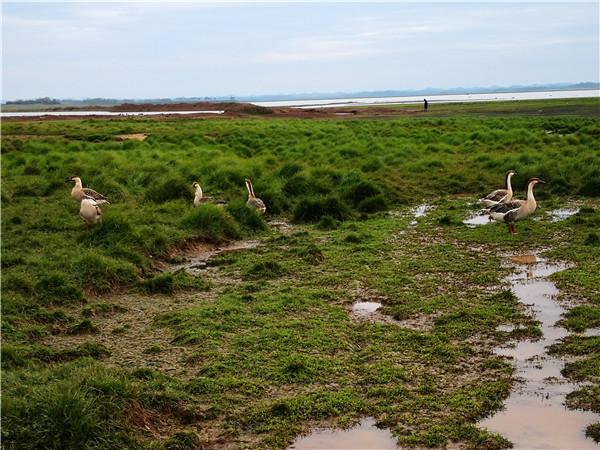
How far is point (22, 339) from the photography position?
7809 millimetres

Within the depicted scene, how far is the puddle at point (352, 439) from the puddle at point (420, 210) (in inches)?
399

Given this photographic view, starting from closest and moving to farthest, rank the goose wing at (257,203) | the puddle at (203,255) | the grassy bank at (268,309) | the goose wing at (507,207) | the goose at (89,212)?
the grassy bank at (268,309)
the puddle at (203,255)
the goose at (89,212)
the goose wing at (507,207)
the goose wing at (257,203)

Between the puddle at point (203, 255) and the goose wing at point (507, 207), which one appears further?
the goose wing at point (507, 207)

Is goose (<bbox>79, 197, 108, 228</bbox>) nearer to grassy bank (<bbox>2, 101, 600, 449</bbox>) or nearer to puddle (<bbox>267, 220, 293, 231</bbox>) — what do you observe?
grassy bank (<bbox>2, 101, 600, 449</bbox>)

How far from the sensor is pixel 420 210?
17172 mm

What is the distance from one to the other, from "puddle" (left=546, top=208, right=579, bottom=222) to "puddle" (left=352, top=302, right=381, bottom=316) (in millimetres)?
7313

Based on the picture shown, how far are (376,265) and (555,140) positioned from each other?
770 inches

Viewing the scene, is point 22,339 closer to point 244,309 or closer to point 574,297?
point 244,309

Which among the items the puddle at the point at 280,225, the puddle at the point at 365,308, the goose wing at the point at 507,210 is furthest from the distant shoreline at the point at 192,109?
the puddle at the point at 365,308

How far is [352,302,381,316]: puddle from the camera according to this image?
9062 millimetres

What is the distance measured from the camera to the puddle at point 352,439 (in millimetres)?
5504

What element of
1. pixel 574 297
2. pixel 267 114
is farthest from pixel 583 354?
pixel 267 114

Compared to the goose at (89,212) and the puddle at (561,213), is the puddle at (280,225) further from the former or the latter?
the puddle at (561,213)

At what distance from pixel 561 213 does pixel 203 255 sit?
29.3ft
